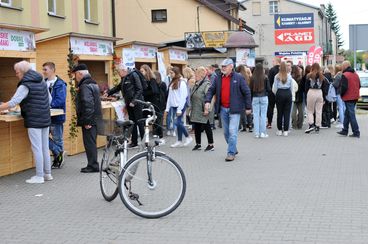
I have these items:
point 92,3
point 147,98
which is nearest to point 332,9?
point 92,3

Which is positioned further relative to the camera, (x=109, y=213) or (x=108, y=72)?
(x=108, y=72)

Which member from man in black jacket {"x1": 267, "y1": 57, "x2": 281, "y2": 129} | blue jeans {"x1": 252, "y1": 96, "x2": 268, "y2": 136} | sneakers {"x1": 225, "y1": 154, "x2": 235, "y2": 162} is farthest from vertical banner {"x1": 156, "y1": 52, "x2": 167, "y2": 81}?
sneakers {"x1": 225, "y1": 154, "x2": 235, "y2": 162}

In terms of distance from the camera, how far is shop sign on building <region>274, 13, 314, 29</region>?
39625 millimetres

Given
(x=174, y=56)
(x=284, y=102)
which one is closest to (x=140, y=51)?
(x=174, y=56)

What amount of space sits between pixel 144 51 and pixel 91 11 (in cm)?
867

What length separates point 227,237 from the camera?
595 centimetres

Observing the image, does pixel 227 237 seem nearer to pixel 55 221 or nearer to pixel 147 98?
pixel 55 221

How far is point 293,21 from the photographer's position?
131 ft

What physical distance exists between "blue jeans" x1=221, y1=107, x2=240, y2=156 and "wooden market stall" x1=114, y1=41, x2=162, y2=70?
160 inches

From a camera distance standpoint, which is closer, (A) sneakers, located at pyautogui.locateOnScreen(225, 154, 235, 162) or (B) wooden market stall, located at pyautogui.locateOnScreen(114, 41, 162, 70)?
(A) sneakers, located at pyautogui.locateOnScreen(225, 154, 235, 162)

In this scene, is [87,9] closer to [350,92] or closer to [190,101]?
[190,101]

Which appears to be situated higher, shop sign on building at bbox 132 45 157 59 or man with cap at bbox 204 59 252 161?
shop sign on building at bbox 132 45 157 59

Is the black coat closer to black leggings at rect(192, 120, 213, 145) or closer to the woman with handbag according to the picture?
the woman with handbag

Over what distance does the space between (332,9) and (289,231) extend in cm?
13341
